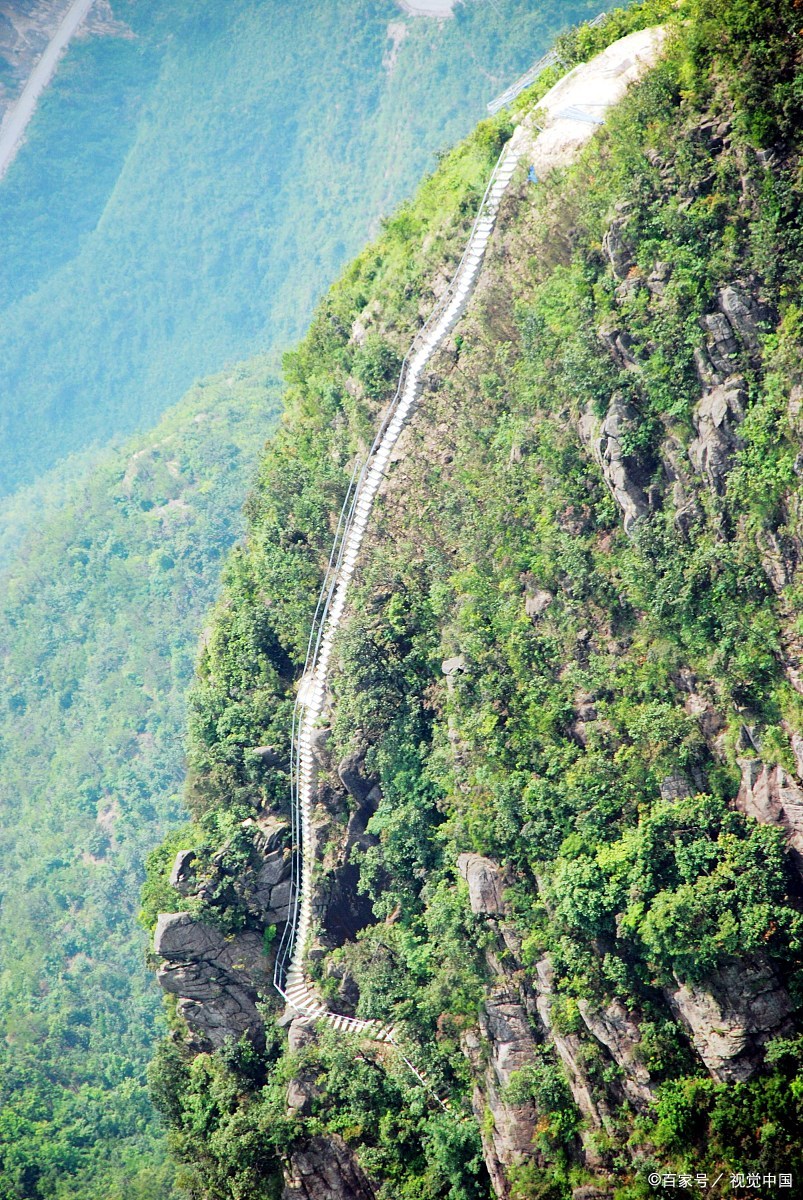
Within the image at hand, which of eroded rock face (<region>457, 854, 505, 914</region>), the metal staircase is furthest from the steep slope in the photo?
eroded rock face (<region>457, 854, 505, 914</region>)

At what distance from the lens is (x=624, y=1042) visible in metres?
40.2

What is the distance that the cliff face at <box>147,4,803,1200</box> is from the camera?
38875 millimetres

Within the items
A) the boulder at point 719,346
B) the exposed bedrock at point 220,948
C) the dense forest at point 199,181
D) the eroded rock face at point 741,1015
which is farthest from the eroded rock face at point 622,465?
the dense forest at point 199,181

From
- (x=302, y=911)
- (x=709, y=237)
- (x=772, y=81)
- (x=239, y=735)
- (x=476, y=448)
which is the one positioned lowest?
(x=302, y=911)

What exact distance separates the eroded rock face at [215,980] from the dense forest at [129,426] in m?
27.6

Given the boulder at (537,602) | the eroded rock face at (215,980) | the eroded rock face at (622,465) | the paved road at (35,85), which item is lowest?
the eroded rock face at (215,980)

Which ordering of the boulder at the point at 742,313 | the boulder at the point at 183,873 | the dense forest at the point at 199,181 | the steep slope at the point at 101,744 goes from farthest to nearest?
the dense forest at the point at 199,181
the steep slope at the point at 101,744
the boulder at the point at 183,873
the boulder at the point at 742,313

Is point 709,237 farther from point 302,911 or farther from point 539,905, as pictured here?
point 302,911

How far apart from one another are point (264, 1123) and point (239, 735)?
15.0 meters

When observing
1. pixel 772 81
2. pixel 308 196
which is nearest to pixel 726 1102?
pixel 772 81

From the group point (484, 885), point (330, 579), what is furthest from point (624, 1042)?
point (330, 579)

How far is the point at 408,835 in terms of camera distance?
47875 mm

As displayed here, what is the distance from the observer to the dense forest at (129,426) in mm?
90688

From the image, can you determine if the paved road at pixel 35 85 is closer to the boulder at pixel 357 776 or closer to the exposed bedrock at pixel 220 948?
the exposed bedrock at pixel 220 948
